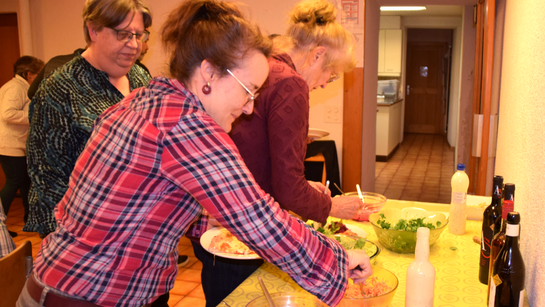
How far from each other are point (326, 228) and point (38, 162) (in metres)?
1.04

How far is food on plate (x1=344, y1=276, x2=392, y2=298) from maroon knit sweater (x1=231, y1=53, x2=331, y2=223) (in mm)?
358

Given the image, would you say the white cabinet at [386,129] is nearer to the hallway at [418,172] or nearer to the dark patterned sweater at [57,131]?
the hallway at [418,172]

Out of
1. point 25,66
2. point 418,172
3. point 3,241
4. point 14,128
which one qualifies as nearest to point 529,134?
point 3,241

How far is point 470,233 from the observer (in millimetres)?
1686

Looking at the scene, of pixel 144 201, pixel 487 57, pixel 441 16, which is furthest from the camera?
pixel 441 16

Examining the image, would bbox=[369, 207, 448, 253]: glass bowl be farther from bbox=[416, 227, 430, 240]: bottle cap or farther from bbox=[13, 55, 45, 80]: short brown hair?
bbox=[13, 55, 45, 80]: short brown hair

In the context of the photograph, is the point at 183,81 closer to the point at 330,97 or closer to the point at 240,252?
the point at 240,252

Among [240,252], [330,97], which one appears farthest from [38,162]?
[330,97]

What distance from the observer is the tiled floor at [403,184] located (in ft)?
9.62

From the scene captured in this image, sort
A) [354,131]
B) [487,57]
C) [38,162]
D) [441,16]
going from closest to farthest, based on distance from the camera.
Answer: [38,162] < [487,57] < [354,131] < [441,16]

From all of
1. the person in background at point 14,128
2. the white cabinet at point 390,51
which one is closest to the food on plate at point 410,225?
the person in background at point 14,128

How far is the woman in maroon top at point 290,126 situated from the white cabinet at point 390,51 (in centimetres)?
673

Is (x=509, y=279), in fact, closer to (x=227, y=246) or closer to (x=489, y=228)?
(x=489, y=228)

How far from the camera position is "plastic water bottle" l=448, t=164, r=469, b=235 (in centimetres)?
162
